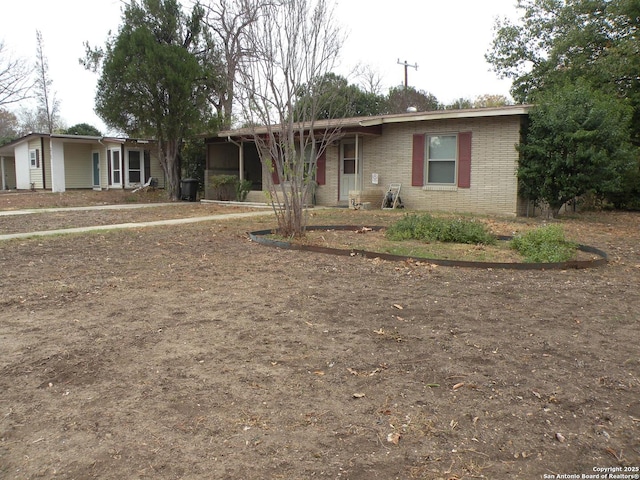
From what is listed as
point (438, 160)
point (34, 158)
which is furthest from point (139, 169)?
point (438, 160)

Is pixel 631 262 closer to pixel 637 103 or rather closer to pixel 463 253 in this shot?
pixel 463 253

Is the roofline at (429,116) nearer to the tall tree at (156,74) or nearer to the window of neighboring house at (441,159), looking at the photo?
the window of neighboring house at (441,159)

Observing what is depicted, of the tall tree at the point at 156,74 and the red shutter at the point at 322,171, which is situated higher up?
the tall tree at the point at 156,74

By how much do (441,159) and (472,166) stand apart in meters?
1.04

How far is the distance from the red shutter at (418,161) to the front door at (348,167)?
201 centimetres

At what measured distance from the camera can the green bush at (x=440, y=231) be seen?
349 inches

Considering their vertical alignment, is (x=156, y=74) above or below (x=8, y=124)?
below

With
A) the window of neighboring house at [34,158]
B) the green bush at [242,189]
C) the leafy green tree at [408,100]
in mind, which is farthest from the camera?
the leafy green tree at [408,100]

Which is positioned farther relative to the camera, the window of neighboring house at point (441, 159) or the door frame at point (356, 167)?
the door frame at point (356, 167)

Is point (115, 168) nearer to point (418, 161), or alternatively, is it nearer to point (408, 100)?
point (418, 161)

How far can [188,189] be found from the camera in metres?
20.8

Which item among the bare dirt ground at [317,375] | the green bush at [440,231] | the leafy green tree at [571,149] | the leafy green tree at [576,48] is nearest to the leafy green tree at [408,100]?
the leafy green tree at [576,48]

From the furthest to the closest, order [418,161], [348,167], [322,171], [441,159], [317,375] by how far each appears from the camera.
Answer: [322,171] → [348,167] → [418,161] → [441,159] → [317,375]

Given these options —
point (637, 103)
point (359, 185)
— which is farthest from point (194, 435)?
point (637, 103)
